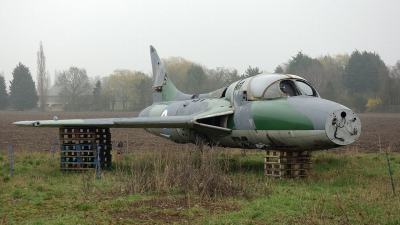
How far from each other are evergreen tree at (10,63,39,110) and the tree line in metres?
11.2

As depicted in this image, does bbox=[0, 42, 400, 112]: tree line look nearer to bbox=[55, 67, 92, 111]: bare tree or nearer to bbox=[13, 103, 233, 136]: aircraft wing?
bbox=[55, 67, 92, 111]: bare tree

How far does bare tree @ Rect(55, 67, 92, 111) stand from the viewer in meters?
91.9

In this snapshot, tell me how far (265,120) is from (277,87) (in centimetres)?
103

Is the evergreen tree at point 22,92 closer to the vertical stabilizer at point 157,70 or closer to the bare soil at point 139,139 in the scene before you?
the bare soil at point 139,139

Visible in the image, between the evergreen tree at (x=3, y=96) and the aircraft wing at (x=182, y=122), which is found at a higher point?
the evergreen tree at (x=3, y=96)

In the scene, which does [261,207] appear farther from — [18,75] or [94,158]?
[18,75]

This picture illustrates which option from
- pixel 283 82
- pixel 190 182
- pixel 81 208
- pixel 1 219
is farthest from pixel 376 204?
pixel 1 219

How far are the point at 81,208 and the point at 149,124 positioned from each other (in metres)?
5.07

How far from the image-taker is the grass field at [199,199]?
23.9ft

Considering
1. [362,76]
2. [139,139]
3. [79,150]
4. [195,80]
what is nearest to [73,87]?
[195,80]

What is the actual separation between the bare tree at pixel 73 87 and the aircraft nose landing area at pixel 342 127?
84417mm

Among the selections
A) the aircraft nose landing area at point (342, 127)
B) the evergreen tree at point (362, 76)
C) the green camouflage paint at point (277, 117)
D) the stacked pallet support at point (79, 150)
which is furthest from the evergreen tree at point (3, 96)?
the aircraft nose landing area at point (342, 127)

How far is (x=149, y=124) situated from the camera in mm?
12906

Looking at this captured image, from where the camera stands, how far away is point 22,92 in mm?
100625
